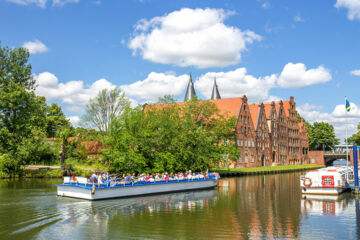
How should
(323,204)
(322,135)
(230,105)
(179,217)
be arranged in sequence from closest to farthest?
(179,217), (323,204), (230,105), (322,135)

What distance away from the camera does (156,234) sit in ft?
60.6

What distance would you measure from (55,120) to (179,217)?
72.0m

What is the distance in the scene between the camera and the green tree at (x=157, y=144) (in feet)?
141

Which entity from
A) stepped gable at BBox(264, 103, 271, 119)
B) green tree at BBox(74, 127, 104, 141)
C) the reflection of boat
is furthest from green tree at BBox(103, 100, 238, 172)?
stepped gable at BBox(264, 103, 271, 119)

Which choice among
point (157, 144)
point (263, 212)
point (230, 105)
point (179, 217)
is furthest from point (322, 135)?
point (179, 217)

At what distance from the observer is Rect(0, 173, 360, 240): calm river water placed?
18703 millimetres

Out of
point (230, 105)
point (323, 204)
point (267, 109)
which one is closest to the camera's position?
point (323, 204)

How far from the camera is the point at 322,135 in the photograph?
127625 mm

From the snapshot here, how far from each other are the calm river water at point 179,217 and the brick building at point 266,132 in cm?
3458

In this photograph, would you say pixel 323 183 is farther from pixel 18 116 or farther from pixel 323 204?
pixel 18 116

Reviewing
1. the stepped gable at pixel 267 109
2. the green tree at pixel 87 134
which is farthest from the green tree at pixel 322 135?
the green tree at pixel 87 134

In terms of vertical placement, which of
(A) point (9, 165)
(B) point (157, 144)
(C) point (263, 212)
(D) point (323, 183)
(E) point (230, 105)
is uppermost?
(E) point (230, 105)

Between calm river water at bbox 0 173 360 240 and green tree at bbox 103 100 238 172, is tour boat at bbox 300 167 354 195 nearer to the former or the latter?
calm river water at bbox 0 173 360 240

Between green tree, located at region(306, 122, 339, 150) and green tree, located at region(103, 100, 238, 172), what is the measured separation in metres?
80.9
